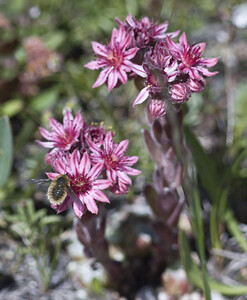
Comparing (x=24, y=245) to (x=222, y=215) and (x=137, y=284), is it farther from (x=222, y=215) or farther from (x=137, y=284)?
(x=222, y=215)

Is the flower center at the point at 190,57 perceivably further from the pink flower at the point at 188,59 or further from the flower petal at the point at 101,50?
the flower petal at the point at 101,50

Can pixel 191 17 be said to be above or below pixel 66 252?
above

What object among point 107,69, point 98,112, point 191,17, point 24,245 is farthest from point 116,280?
point 191,17

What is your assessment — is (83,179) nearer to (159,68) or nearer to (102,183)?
(102,183)

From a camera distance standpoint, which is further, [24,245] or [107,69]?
[24,245]

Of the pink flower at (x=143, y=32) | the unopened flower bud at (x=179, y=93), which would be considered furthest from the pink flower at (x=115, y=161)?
the pink flower at (x=143, y=32)

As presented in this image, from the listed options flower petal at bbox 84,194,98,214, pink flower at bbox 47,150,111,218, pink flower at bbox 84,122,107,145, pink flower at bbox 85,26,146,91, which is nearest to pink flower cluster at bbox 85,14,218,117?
pink flower at bbox 85,26,146,91

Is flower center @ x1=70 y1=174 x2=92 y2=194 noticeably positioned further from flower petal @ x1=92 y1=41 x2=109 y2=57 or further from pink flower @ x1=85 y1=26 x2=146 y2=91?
A: flower petal @ x1=92 y1=41 x2=109 y2=57
